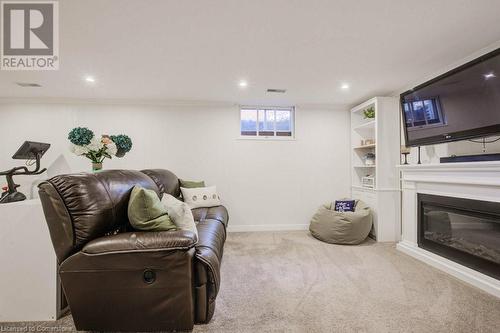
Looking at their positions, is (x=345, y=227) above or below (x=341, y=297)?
above

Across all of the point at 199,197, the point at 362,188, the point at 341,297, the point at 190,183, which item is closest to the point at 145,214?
the point at 341,297

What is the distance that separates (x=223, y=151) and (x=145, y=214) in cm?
259

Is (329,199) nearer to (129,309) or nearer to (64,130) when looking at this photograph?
(129,309)

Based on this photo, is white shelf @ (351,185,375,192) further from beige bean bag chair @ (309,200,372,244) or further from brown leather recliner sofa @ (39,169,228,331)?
brown leather recliner sofa @ (39,169,228,331)

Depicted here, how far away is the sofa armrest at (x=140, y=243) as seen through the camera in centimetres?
133

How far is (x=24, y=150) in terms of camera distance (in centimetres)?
305

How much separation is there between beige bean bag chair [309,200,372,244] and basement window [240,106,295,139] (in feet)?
5.35

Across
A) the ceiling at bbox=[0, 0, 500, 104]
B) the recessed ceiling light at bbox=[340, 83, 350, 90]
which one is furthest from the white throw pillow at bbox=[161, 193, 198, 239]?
the recessed ceiling light at bbox=[340, 83, 350, 90]

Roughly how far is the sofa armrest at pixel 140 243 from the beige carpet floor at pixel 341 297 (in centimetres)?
65

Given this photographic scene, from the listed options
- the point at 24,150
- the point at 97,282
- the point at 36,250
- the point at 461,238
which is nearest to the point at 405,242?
the point at 461,238

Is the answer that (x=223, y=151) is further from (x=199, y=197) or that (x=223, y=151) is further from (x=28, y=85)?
(x=28, y=85)

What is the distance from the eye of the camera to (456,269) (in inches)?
88.6

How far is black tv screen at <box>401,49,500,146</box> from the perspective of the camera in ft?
6.31

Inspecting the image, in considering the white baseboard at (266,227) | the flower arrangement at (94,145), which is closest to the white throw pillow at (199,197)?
the white baseboard at (266,227)
